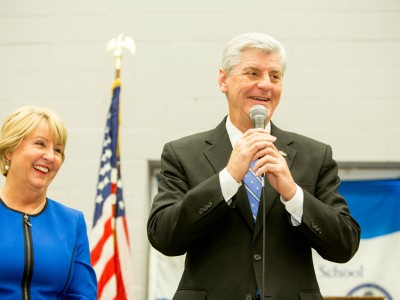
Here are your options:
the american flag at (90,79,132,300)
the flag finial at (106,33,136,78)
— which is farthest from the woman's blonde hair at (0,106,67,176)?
the flag finial at (106,33,136,78)

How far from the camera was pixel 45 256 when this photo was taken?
214 cm

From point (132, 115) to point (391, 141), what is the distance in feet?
5.13

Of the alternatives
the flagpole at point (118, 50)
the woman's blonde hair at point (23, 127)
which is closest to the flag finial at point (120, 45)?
the flagpole at point (118, 50)

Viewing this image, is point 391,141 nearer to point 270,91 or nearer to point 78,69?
point 78,69

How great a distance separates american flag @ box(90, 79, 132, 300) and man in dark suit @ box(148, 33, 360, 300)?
1582mm

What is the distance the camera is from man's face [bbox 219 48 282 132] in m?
2.05

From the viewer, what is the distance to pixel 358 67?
416cm

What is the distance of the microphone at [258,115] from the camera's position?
6.27 ft

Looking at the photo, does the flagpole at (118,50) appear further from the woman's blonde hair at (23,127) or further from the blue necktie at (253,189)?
the blue necktie at (253,189)

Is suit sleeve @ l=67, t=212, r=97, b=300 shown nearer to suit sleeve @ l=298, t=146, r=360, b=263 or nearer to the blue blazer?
the blue blazer

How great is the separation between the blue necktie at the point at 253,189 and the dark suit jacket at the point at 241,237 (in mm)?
27

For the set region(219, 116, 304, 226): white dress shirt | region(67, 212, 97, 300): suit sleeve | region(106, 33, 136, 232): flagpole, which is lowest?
region(67, 212, 97, 300): suit sleeve

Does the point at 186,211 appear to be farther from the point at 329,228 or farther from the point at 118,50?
the point at 118,50

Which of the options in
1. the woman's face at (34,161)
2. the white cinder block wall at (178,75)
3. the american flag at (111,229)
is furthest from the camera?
the white cinder block wall at (178,75)
